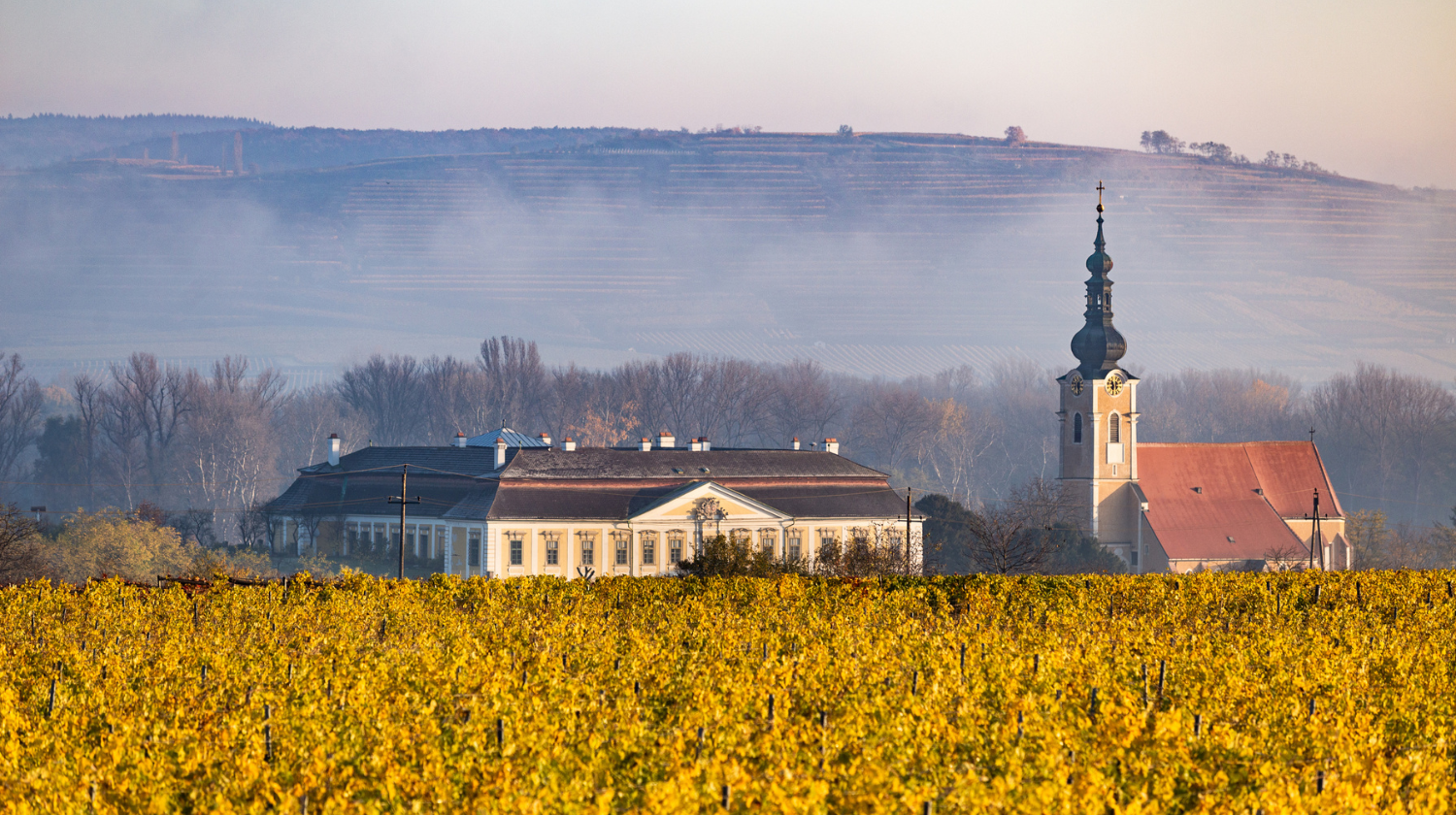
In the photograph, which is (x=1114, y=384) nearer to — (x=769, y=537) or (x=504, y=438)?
(x=769, y=537)

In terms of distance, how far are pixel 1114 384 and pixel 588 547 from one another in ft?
139

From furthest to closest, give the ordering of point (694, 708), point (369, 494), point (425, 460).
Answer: point (425, 460)
point (369, 494)
point (694, 708)

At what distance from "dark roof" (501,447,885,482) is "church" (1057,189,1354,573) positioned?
2111 centimetres

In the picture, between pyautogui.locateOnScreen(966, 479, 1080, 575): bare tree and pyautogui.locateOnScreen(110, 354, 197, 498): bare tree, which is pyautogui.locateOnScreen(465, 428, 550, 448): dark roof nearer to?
pyautogui.locateOnScreen(966, 479, 1080, 575): bare tree

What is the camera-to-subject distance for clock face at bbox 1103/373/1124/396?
4291 inches

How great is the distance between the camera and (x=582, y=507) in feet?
287

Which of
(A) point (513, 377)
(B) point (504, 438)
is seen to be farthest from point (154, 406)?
(B) point (504, 438)

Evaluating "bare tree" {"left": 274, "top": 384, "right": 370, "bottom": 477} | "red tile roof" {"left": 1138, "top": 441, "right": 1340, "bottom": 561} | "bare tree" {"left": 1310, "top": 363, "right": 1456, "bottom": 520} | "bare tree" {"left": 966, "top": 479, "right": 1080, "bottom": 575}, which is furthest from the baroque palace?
"bare tree" {"left": 1310, "top": 363, "right": 1456, "bottom": 520}

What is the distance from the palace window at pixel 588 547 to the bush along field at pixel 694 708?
51.3 metres

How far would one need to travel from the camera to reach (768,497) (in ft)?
302

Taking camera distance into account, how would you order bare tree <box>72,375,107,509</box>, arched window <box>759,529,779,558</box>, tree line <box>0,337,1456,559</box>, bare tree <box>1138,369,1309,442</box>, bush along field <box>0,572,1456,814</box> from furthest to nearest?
bare tree <box>1138,369,1309,442</box>
tree line <box>0,337,1456,559</box>
bare tree <box>72,375,107,509</box>
arched window <box>759,529,779,558</box>
bush along field <box>0,572,1456,814</box>

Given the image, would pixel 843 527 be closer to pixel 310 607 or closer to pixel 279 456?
pixel 310 607

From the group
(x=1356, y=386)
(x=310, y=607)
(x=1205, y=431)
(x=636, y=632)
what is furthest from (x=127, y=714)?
(x=1205, y=431)

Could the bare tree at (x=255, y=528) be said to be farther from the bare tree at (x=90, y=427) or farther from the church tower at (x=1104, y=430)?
the church tower at (x=1104, y=430)
